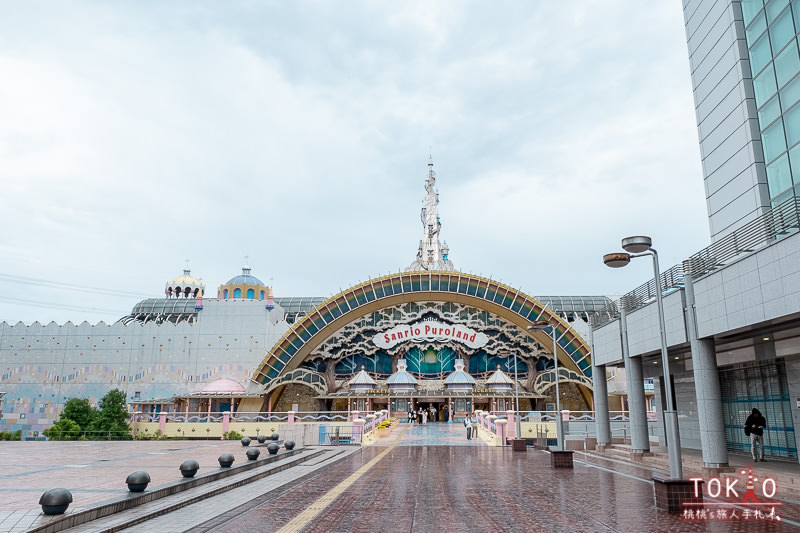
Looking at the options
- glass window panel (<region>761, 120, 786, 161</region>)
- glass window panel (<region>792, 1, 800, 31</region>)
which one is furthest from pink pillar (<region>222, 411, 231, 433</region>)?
glass window panel (<region>792, 1, 800, 31</region>)

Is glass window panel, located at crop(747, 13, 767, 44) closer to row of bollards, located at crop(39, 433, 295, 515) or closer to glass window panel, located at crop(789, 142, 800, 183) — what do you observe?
glass window panel, located at crop(789, 142, 800, 183)

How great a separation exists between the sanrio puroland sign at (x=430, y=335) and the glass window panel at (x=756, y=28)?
36.4 metres

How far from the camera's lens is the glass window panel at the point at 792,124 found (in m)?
19.7

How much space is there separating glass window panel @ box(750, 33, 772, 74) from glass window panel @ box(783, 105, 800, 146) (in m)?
2.91

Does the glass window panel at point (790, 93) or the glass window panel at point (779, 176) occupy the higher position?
the glass window panel at point (790, 93)

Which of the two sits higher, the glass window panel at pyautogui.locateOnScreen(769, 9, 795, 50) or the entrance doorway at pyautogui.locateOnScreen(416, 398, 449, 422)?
the glass window panel at pyautogui.locateOnScreen(769, 9, 795, 50)

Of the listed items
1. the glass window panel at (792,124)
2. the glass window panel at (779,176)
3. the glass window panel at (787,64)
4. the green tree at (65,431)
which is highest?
the glass window panel at (787,64)

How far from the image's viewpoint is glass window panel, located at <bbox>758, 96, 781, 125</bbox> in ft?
69.1

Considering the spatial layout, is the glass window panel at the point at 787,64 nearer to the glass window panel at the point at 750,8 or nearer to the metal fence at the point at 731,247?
the glass window panel at the point at 750,8

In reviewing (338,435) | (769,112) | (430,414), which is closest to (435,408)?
(430,414)

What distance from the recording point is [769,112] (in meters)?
21.6

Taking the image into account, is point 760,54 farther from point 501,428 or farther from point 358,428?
point 358,428

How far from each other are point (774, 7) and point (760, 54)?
5.80 feet

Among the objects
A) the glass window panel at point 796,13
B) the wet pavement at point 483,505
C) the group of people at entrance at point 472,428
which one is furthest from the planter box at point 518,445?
the glass window panel at point 796,13
